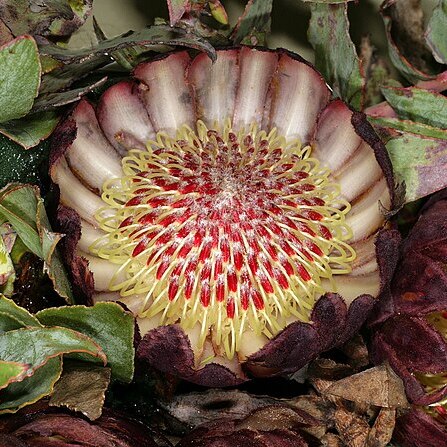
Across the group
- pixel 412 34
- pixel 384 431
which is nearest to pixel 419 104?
pixel 412 34

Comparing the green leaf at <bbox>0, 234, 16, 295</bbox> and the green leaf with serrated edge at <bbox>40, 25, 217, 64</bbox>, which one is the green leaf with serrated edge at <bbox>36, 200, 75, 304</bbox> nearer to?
the green leaf at <bbox>0, 234, 16, 295</bbox>

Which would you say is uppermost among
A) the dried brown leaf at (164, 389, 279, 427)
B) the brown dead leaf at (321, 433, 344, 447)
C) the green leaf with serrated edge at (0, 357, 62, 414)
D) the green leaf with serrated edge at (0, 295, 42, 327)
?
the green leaf with serrated edge at (0, 295, 42, 327)

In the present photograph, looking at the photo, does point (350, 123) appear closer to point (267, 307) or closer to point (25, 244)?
point (267, 307)

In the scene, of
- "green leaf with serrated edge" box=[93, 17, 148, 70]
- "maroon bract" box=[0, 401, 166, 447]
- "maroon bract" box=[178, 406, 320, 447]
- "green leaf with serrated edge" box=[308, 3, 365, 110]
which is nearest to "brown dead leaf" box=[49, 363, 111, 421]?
"maroon bract" box=[0, 401, 166, 447]

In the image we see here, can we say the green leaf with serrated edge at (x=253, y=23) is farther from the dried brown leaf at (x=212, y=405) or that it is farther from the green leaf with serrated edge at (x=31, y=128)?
the dried brown leaf at (x=212, y=405)

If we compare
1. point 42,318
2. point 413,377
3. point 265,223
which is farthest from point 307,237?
point 42,318

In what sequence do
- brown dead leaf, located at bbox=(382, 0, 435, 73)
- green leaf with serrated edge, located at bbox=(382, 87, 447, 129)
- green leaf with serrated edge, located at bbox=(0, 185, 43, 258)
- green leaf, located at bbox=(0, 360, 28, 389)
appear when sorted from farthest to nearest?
1. brown dead leaf, located at bbox=(382, 0, 435, 73)
2. green leaf with serrated edge, located at bbox=(382, 87, 447, 129)
3. green leaf with serrated edge, located at bbox=(0, 185, 43, 258)
4. green leaf, located at bbox=(0, 360, 28, 389)

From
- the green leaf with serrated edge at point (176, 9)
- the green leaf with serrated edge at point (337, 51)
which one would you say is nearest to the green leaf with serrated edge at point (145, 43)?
the green leaf with serrated edge at point (176, 9)
